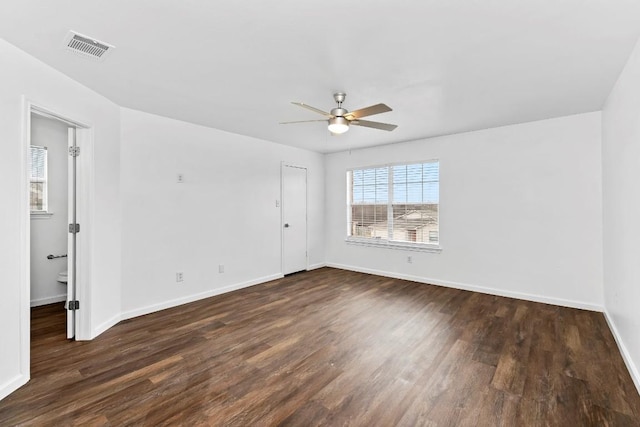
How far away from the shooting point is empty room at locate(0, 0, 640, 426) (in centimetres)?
195

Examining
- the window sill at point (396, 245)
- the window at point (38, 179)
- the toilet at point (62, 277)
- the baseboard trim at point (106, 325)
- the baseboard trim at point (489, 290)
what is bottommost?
the baseboard trim at point (106, 325)

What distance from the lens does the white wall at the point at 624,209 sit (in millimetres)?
2223

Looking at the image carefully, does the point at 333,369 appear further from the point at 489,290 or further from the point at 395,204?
the point at 395,204

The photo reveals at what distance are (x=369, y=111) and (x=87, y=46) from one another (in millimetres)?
2286

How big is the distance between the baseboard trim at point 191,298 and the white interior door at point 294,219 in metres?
0.49

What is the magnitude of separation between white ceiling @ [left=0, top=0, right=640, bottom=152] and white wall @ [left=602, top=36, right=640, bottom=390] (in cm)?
27

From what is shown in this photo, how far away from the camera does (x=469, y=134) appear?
4676 mm

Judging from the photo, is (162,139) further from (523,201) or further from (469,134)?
(523,201)

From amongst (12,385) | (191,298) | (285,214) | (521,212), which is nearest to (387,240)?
(285,214)

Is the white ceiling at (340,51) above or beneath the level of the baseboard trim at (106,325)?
above

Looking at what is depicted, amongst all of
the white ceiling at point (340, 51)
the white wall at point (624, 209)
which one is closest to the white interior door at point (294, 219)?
the white ceiling at point (340, 51)

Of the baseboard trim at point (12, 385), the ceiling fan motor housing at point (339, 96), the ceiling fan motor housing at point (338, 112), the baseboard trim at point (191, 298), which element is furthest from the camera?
the baseboard trim at point (191, 298)

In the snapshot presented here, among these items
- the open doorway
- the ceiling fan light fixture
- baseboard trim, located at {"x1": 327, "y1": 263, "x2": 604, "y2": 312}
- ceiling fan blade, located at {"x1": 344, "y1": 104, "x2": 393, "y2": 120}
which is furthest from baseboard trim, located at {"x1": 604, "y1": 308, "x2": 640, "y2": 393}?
the open doorway

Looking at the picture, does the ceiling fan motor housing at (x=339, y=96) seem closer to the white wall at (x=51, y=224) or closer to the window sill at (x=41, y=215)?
the white wall at (x=51, y=224)
